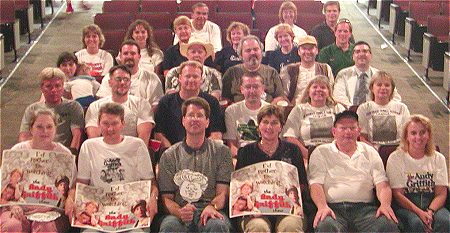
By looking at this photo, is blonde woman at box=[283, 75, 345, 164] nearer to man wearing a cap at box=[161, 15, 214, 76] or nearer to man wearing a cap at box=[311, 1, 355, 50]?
man wearing a cap at box=[161, 15, 214, 76]

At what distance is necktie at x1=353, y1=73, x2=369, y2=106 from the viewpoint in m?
5.60

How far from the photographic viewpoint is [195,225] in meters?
3.96

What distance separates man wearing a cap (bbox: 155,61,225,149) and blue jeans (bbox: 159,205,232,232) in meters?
0.92

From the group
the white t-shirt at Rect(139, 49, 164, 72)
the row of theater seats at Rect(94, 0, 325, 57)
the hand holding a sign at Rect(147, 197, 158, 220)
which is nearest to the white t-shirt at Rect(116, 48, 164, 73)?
the white t-shirt at Rect(139, 49, 164, 72)

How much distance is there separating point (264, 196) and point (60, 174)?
118 centimetres

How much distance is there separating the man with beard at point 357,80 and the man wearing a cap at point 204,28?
1.75 meters

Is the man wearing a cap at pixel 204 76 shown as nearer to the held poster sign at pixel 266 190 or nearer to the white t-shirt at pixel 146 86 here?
the white t-shirt at pixel 146 86

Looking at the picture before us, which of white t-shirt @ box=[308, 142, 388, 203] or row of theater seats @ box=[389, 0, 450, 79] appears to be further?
row of theater seats @ box=[389, 0, 450, 79]

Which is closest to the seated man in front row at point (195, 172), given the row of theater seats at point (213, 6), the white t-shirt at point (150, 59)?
the white t-shirt at point (150, 59)

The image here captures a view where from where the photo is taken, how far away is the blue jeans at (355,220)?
3.88m

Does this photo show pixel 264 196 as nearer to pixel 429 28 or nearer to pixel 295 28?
pixel 295 28

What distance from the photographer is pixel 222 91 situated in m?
5.64

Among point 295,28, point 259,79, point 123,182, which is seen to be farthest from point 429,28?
point 123,182

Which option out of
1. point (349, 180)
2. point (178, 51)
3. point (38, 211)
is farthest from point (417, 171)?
point (178, 51)
